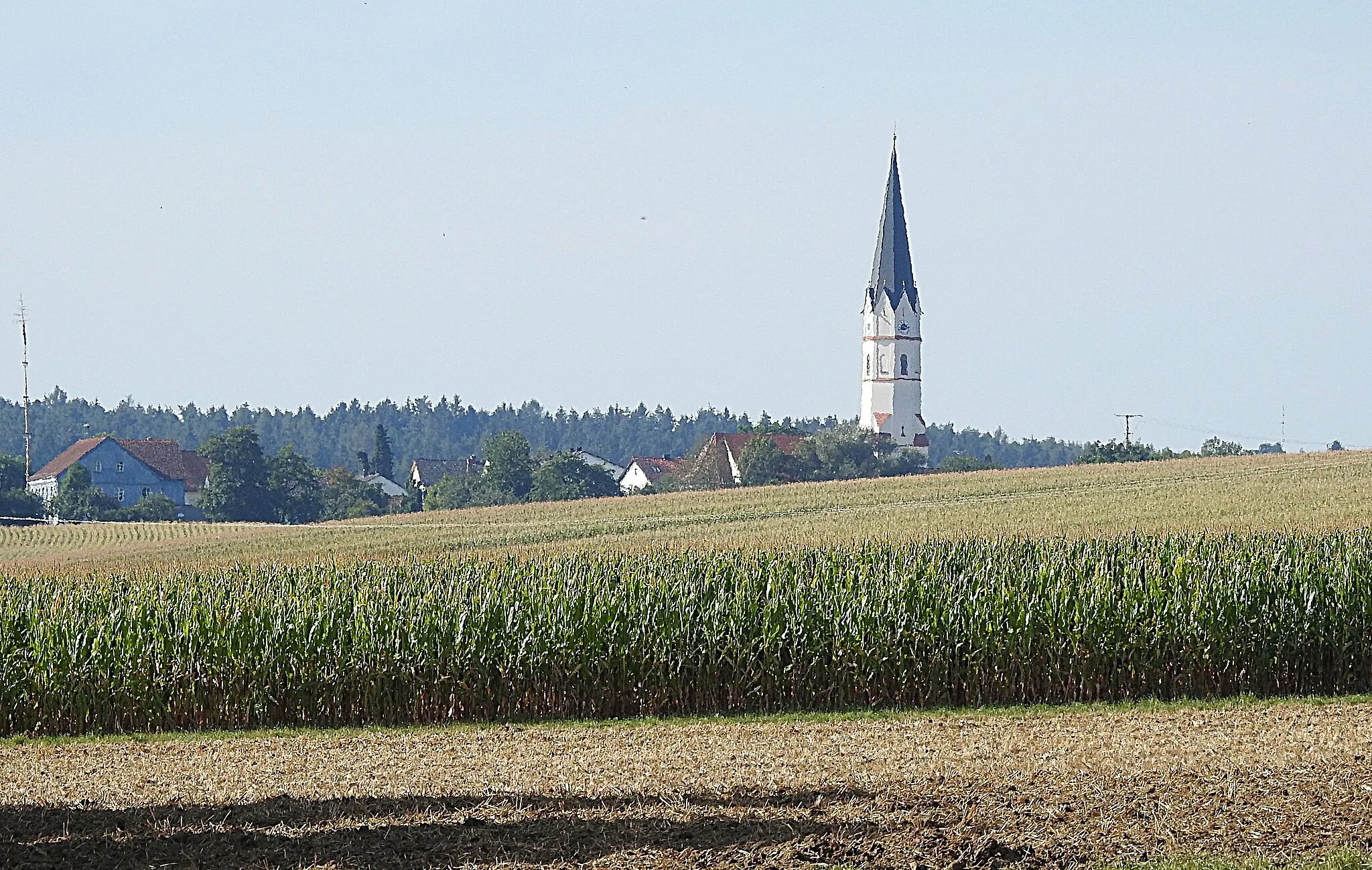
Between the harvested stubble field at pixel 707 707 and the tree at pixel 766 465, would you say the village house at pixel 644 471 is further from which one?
the harvested stubble field at pixel 707 707

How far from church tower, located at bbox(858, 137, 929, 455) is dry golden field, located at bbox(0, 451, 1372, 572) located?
66.9 meters

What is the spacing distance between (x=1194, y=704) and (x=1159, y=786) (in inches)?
280

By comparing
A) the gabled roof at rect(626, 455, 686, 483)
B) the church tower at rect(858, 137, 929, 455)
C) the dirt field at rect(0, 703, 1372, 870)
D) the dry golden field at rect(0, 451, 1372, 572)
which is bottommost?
the dirt field at rect(0, 703, 1372, 870)

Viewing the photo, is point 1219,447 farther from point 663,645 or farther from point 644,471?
point 663,645

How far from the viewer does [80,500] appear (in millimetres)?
81312

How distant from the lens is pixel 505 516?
51.4m

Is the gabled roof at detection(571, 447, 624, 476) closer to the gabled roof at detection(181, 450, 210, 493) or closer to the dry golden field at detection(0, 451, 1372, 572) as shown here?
the gabled roof at detection(181, 450, 210, 493)

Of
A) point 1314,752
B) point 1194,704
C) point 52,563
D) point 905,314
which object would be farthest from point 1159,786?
point 905,314

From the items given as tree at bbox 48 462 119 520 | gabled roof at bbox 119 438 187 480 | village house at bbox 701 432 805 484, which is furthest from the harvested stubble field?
gabled roof at bbox 119 438 187 480

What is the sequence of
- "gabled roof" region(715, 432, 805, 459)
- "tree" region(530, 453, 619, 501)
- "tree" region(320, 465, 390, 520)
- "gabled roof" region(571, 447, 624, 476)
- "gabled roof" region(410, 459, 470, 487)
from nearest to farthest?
"tree" region(320, 465, 390, 520) < "tree" region(530, 453, 619, 501) < "gabled roof" region(715, 432, 805, 459) < "gabled roof" region(410, 459, 470, 487) < "gabled roof" region(571, 447, 624, 476)

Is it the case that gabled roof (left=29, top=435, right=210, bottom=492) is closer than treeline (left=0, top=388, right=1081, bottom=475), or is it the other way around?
gabled roof (left=29, top=435, right=210, bottom=492)

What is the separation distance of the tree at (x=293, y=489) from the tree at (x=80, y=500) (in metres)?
8.41

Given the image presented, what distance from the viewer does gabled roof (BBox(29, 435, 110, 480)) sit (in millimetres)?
95188

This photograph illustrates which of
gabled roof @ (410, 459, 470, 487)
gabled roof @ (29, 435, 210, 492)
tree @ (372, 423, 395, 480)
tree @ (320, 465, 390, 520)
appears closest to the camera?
tree @ (320, 465, 390, 520)
